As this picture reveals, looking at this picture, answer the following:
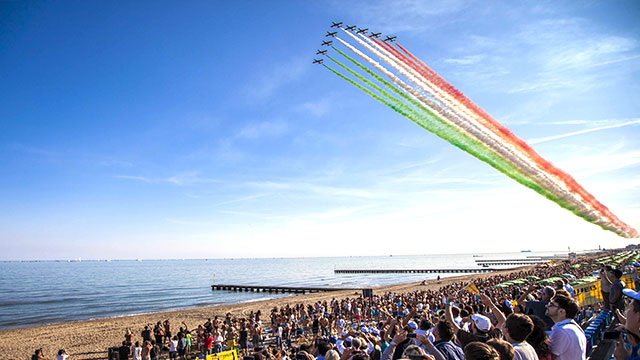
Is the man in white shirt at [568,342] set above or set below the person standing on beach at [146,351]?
above

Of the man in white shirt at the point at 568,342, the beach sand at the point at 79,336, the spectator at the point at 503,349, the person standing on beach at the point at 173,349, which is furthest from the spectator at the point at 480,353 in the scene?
the beach sand at the point at 79,336

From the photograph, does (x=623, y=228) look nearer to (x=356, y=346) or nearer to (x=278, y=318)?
(x=278, y=318)

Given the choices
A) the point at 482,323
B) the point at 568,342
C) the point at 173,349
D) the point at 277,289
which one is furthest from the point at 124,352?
the point at 277,289

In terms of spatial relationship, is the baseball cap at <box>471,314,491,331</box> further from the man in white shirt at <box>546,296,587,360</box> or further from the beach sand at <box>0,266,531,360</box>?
the beach sand at <box>0,266,531,360</box>

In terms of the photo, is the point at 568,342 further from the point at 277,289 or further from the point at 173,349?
the point at 277,289

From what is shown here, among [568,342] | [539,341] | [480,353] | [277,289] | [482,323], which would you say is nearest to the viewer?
[480,353]

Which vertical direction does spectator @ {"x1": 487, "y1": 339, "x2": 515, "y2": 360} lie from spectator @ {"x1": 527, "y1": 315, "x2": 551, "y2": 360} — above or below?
above

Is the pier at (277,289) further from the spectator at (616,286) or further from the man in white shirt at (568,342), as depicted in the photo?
the man in white shirt at (568,342)

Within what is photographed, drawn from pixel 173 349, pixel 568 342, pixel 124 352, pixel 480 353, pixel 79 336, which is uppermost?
pixel 480 353

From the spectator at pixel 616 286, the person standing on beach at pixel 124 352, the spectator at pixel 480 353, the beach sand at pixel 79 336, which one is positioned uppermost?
the spectator at pixel 480 353

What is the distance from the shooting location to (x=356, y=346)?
5.73 m

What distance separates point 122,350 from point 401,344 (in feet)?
49.2

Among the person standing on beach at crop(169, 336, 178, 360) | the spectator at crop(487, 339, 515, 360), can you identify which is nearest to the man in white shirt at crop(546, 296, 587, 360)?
the spectator at crop(487, 339, 515, 360)

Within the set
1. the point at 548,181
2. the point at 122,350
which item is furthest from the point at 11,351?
the point at 548,181
